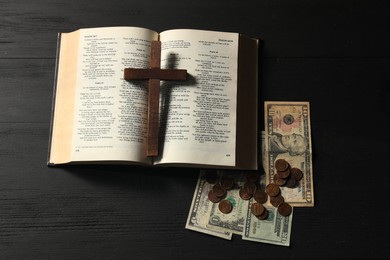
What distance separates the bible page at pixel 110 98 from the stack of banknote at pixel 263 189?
0.62 ft

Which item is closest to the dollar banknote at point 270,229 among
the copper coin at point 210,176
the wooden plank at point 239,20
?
the copper coin at point 210,176

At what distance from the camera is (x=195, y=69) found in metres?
0.99

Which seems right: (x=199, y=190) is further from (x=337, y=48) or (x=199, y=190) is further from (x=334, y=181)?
(x=337, y=48)

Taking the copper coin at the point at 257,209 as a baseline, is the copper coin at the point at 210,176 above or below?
above

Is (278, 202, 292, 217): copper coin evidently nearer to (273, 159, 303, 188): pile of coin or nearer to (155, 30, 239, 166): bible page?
(273, 159, 303, 188): pile of coin

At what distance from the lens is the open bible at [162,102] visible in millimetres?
952

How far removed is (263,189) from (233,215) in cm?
9

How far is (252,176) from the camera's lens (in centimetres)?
99

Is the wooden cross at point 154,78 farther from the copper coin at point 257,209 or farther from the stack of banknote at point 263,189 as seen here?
the copper coin at point 257,209

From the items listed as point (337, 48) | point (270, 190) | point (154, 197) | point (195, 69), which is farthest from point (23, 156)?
point (337, 48)

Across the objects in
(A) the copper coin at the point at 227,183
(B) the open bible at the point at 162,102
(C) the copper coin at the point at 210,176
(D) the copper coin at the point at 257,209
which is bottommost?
(D) the copper coin at the point at 257,209

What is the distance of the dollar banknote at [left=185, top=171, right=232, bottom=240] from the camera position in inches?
37.8

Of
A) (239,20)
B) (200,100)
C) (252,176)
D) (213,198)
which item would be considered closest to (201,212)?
(213,198)

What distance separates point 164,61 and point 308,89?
36cm
